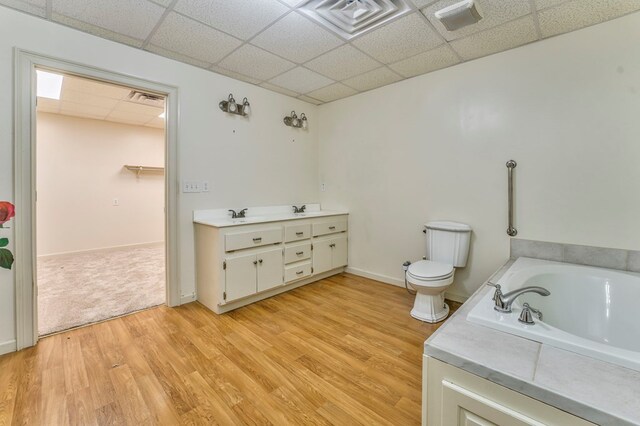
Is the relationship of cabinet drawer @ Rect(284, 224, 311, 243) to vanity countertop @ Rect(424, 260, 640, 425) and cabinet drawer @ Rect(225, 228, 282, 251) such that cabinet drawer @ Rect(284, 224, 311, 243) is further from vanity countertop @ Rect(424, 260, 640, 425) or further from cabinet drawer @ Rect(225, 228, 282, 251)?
vanity countertop @ Rect(424, 260, 640, 425)

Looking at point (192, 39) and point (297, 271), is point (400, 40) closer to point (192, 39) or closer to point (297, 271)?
point (192, 39)

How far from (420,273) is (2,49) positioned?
131 inches

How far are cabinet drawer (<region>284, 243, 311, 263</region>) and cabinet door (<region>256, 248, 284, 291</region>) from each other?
79mm

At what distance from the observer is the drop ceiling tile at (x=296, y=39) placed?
81.2 inches

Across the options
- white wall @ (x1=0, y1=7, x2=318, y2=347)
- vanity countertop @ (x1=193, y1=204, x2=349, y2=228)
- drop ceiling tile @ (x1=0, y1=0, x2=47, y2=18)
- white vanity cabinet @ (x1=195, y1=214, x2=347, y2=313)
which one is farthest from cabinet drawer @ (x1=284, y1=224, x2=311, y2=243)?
drop ceiling tile @ (x1=0, y1=0, x2=47, y2=18)

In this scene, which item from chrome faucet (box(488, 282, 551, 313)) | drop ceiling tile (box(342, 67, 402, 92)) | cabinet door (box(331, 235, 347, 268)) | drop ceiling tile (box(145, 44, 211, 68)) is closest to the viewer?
chrome faucet (box(488, 282, 551, 313))

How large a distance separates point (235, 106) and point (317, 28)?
127 centimetres

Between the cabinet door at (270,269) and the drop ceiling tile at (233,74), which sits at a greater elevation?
the drop ceiling tile at (233,74)

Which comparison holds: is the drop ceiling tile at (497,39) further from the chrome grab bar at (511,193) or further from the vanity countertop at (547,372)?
the vanity countertop at (547,372)

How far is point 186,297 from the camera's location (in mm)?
2768

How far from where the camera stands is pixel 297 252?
3.11 meters

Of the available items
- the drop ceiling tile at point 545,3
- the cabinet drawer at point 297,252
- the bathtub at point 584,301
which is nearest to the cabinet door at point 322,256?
the cabinet drawer at point 297,252

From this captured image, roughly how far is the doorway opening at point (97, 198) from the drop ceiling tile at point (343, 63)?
6.34 feet

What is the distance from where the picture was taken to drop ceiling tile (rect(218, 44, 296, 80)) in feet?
8.12
